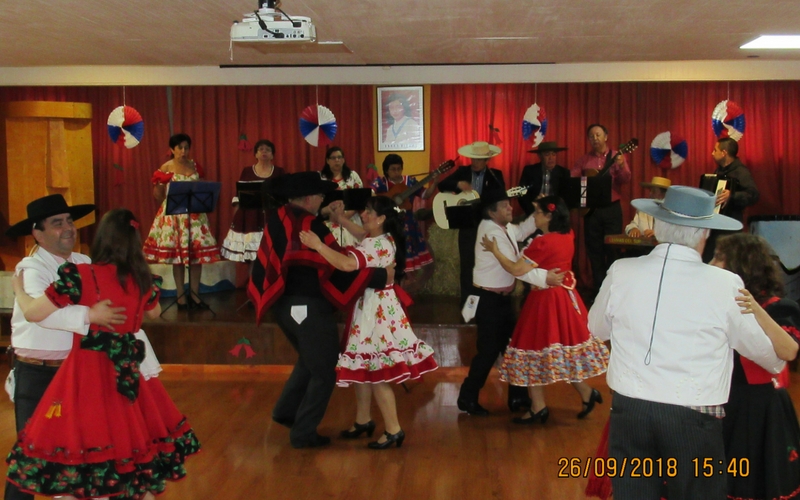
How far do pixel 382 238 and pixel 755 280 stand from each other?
6.72 ft

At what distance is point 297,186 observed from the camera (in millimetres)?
4082

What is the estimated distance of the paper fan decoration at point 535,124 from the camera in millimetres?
7387

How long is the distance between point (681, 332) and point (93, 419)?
2.09 meters

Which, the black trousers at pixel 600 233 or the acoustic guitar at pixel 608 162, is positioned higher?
the acoustic guitar at pixel 608 162

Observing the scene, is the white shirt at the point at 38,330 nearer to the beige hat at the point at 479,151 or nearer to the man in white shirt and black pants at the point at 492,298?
the man in white shirt and black pants at the point at 492,298

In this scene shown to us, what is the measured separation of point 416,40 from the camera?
601 centimetres

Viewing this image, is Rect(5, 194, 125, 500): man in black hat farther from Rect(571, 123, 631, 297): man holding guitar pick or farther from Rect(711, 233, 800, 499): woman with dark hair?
Rect(571, 123, 631, 297): man holding guitar pick

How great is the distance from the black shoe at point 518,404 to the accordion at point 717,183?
2.71 meters

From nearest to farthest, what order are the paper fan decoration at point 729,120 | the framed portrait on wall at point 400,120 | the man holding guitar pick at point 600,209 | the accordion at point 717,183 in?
the accordion at point 717,183 < the man holding guitar pick at point 600,209 < the paper fan decoration at point 729,120 < the framed portrait on wall at point 400,120

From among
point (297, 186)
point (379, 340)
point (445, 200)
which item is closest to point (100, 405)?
point (297, 186)

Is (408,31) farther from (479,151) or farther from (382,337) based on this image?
(382,337)

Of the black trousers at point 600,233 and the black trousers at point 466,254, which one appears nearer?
the black trousers at point 466,254

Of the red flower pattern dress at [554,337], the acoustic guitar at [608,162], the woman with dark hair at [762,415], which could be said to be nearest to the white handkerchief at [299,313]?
the red flower pattern dress at [554,337]

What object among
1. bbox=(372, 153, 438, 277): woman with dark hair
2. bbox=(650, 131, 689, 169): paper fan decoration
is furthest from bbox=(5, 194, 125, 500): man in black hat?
bbox=(650, 131, 689, 169): paper fan decoration
